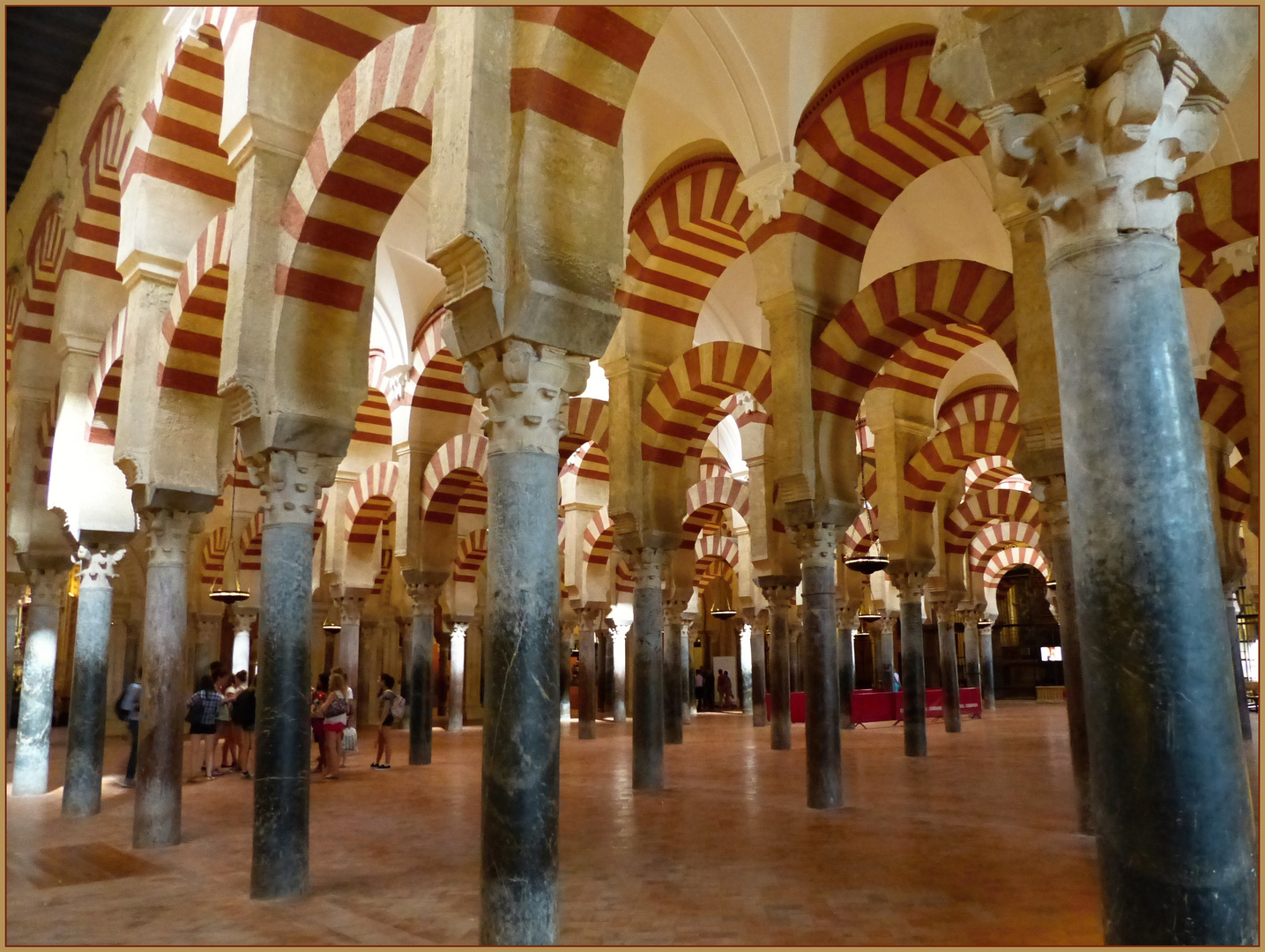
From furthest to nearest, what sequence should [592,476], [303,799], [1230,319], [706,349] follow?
[592,476], [706,349], [1230,319], [303,799]

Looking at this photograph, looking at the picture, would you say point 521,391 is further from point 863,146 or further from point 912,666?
point 912,666

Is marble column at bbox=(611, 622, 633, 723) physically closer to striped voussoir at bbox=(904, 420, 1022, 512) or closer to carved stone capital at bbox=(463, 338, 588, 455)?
striped voussoir at bbox=(904, 420, 1022, 512)

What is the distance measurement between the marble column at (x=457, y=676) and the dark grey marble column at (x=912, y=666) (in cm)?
654

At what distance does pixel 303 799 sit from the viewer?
429 centimetres

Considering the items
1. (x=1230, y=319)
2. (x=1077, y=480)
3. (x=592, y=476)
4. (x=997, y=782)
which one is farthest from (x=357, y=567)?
(x=1077, y=480)

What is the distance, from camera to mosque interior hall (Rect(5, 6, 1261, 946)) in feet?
7.09

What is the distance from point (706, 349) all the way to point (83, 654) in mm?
5219

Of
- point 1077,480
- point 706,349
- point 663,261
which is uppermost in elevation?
point 663,261

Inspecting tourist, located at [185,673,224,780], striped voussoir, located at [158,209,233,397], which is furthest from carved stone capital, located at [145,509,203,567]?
tourist, located at [185,673,224,780]

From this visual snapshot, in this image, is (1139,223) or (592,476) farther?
(592,476)

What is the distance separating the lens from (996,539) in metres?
17.5

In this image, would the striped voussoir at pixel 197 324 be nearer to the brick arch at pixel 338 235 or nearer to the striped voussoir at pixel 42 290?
the brick arch at pixel 338 235

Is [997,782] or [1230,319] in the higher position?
[1230,319]

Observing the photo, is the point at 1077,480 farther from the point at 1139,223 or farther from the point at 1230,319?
the point at 1230,319
